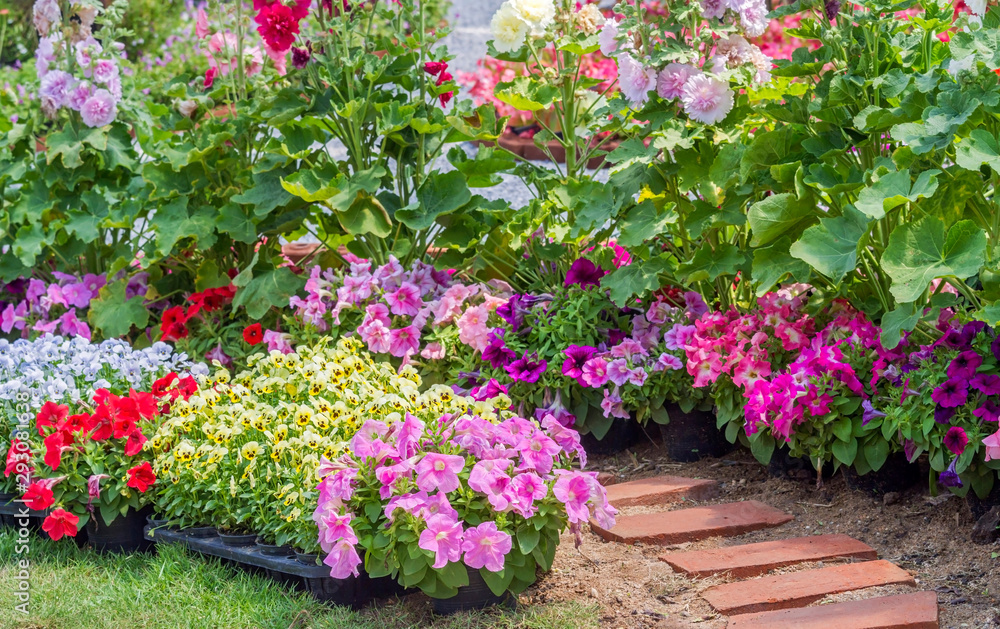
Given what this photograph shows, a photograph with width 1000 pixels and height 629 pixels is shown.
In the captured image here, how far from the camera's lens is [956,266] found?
2027mm

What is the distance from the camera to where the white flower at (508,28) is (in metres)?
2.99

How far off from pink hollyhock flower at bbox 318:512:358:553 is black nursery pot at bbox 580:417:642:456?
115 centimetres

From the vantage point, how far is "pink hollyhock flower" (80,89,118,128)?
3.66 m

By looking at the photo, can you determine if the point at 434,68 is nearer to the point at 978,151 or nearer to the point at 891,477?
the point at 978,151

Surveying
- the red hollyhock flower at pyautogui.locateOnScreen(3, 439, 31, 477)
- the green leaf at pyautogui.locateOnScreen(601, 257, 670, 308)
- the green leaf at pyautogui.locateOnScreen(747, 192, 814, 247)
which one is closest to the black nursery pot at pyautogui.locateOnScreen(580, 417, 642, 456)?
the green leaf at pyautogui.locateOnScreen(601, 257, 670, 308)

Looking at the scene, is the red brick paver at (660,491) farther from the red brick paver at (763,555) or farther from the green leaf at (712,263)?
the green leaf at (712,263)

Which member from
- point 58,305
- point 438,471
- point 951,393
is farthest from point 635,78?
point 58,305

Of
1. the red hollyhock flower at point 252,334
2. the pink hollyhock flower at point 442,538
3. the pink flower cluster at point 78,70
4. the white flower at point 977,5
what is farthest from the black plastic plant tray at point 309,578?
the pink flower cluster at point 78,70

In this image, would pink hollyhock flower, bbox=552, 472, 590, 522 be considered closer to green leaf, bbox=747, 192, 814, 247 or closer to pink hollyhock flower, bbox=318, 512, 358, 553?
pink hollyhock flower, bbox=318, 512, 358, 553

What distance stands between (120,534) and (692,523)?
59.6 inches

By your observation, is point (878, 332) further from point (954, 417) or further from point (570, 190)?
point (570, 190)

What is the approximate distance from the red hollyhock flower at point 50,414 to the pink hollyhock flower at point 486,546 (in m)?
1.29

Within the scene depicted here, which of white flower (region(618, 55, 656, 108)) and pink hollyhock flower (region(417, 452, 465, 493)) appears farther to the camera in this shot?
white flower (region(618, 55, 656, 108))

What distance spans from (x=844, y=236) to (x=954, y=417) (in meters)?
0.46
